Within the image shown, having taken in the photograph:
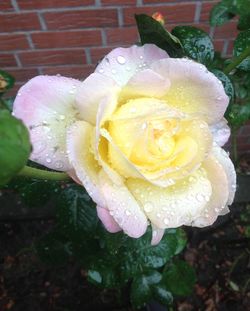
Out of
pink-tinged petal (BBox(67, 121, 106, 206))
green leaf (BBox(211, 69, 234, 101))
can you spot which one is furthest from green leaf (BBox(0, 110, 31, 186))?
green leaf (BBox(211, 69, 234, 101))

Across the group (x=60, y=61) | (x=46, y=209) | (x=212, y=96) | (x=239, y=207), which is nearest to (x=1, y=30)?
(x=60, y=61)

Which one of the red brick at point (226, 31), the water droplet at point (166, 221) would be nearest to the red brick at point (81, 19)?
the red brick at point (226, 31)

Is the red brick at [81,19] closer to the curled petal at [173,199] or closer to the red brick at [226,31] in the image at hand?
the red brick at [226,31]

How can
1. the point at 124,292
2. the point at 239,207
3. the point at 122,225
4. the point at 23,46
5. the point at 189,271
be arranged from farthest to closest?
the point at 239,207, the point at 23,46, the point at 124,292, the point at 189,271, the point at 122,225

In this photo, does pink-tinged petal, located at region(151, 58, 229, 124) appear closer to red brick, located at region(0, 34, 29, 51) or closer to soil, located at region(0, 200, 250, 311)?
soil, located at region(0, 200, 250, 311)

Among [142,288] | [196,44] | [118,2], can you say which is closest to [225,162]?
[196,44]

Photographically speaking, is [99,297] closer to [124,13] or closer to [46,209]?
[46,209]
